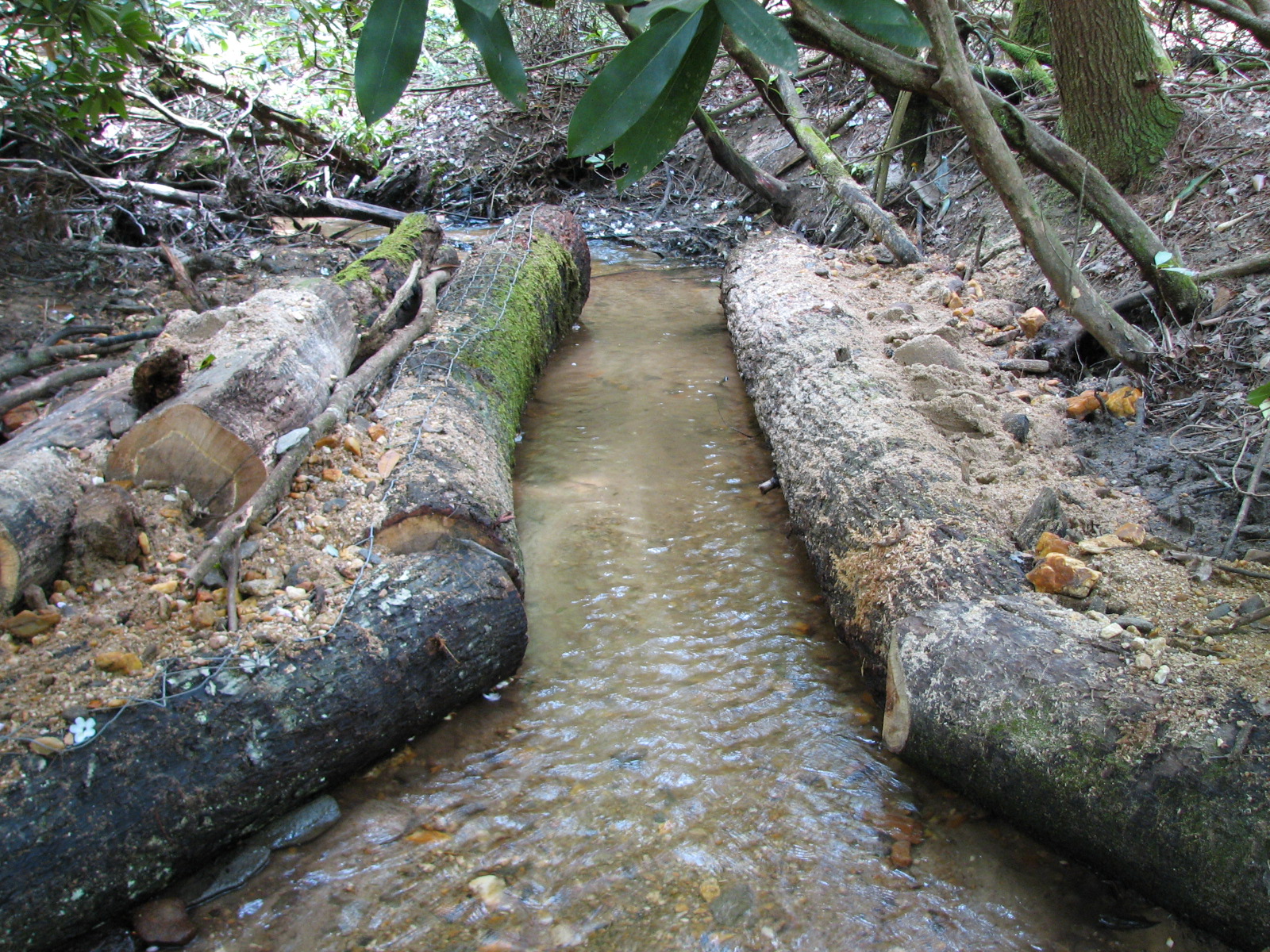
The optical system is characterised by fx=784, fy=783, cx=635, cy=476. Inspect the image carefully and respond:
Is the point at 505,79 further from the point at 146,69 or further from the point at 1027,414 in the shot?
the point at 146,69

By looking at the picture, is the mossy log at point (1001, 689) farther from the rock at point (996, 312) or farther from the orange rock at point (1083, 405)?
the rock at point (996, 312)

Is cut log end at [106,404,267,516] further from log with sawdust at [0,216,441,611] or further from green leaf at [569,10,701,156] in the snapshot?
green leaf at [569,10,701,156]

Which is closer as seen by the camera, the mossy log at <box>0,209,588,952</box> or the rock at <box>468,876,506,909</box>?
the mossy log at <box>0,209,588,952</box>

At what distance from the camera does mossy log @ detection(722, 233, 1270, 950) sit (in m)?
1.71

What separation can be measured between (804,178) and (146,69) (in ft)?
18.9

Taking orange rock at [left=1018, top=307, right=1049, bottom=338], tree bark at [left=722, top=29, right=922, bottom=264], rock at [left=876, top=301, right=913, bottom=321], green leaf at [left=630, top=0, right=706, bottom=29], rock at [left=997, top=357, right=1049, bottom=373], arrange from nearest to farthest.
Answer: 1. green leaf at [left=630, top=0, right=706, bottom=29]
2. rock at [left=997, top=357, right=1049, bottom=373]
3. orange rock at [left=1018, top=307, right=1049, bottom=338]
4. rock at [left=876, top=301, right=913, bottom=321]
5. tree bark at [left=722, top=29, right=922, bottom=264]

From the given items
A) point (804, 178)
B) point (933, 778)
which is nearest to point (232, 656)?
point (933, 778)

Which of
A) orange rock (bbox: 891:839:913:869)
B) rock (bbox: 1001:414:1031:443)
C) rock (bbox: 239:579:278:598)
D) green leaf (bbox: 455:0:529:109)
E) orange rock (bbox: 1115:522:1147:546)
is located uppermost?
green leaf (bbox: 455:0:529:109)

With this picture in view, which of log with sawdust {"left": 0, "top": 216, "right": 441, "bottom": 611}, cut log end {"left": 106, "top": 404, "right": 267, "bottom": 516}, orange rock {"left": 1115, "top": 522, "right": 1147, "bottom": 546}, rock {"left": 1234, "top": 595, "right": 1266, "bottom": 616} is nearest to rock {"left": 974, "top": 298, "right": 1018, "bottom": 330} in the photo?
orange rock {"left": 1115, "top": 522, "right": 1147, "bottom": 546}

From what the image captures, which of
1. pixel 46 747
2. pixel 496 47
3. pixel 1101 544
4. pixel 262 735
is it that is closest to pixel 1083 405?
pixel 1101 544

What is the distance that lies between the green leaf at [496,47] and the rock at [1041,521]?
2.24m

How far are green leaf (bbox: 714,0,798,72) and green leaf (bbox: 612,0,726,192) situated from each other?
0.05 metres

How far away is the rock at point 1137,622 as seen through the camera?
2.13 metres

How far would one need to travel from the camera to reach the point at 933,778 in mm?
2340
